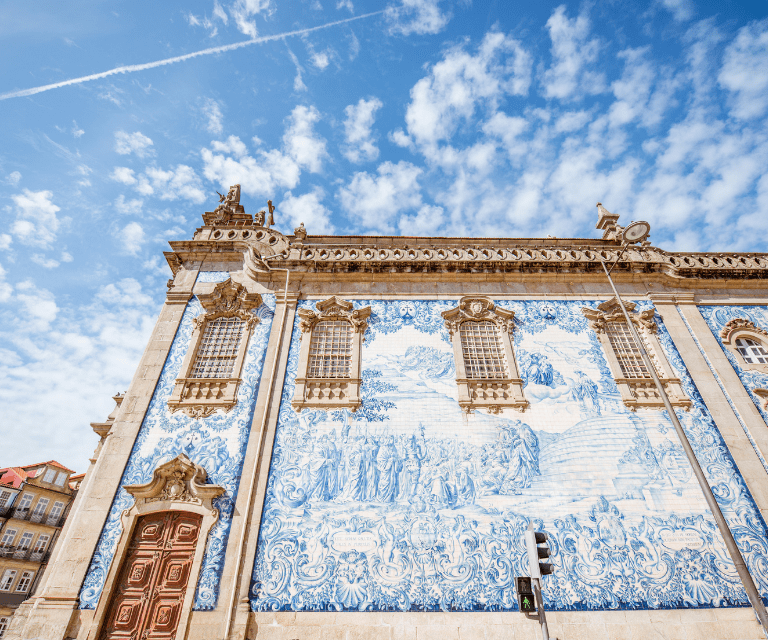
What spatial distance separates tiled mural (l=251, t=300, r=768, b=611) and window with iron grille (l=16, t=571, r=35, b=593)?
31048 mm

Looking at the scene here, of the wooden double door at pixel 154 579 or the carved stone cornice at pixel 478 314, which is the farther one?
the carved stone cornice at pixel 478 314

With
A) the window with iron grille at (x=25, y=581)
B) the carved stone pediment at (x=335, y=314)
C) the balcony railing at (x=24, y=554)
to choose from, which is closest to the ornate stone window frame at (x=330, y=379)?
the carved stone pediment at (x=335, y=314)

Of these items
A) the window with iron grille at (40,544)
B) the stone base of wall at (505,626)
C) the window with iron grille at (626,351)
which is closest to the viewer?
the stone base of wall at (505,626)

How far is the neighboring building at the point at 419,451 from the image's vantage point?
8.00m

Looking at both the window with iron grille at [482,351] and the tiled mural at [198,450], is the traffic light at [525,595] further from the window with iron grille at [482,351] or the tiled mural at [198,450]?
the tiled mural at [198,450]

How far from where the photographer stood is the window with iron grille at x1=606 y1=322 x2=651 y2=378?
11047 millimetres

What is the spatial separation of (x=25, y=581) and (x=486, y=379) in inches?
1369

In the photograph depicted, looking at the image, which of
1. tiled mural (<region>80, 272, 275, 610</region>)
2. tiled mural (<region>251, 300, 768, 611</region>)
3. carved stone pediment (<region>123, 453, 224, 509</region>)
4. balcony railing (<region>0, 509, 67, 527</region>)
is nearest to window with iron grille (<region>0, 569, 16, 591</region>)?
balcony railing (<region>0, 509, 67, 527</region>)

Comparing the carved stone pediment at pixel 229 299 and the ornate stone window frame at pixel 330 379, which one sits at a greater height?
the carved stone pediment at pixel 229 299

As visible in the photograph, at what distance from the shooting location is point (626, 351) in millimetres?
11383

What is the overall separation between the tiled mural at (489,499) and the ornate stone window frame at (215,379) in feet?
4.34

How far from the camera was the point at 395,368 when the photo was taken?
1090cm

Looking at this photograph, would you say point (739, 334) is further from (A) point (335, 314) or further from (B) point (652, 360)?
(A) point (335, 314)

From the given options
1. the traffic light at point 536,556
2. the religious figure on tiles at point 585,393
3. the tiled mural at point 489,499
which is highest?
the religious figure on tiles at point 585,393
